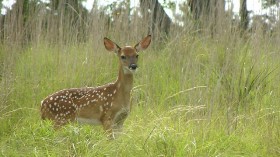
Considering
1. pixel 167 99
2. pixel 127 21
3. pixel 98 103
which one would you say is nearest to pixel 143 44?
pixel 167 99

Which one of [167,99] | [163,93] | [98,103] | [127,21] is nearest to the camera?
[98,103]

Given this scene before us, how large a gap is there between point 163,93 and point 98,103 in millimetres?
1106

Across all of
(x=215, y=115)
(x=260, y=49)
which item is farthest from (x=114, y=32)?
(x=215, y=115)

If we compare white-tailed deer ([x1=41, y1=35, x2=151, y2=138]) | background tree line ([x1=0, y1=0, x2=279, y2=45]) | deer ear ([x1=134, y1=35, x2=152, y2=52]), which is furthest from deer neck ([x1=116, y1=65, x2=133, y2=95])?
background tree line ([x1=0, y1=0, x2=279, y2=45])

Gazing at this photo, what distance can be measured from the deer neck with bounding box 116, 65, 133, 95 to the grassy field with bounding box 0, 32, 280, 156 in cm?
30

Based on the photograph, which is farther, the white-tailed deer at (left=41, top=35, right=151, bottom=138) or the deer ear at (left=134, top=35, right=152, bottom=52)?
the deer ear at (left=134, top=35, right=152, bottom=52)

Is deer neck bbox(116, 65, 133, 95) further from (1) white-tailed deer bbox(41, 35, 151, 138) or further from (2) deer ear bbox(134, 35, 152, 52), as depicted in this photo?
(2) deer ear bbox(134, 35, 152, 52)

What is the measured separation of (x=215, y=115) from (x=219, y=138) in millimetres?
547

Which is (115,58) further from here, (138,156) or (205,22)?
(138,156)

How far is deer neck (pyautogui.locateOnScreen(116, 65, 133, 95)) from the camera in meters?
6.01

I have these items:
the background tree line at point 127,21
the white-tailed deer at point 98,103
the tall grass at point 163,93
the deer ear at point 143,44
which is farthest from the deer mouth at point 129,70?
the background tree line at point 127,21

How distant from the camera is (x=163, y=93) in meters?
6.89

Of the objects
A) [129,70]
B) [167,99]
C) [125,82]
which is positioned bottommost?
[167,99]

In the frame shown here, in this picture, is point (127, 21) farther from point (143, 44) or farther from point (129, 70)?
point (129, 70)
